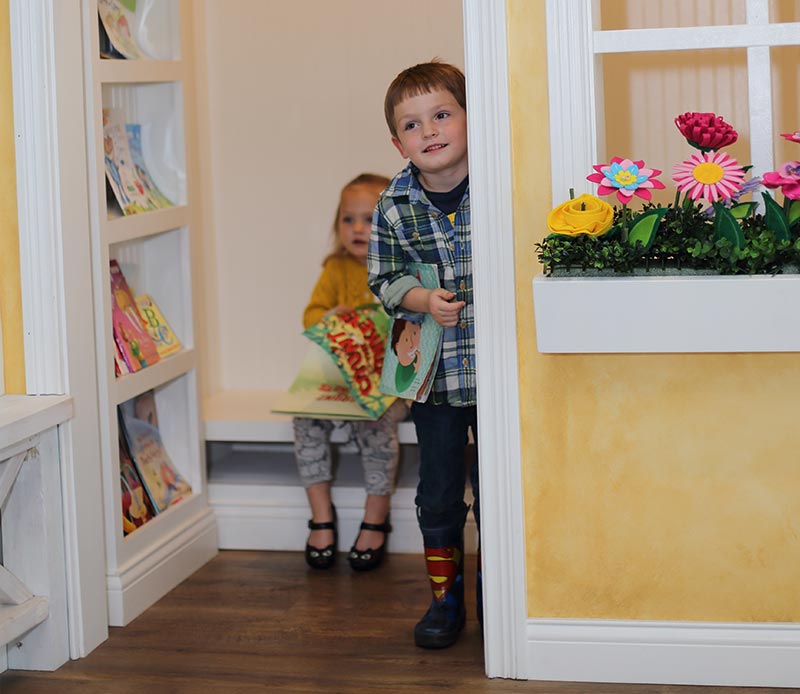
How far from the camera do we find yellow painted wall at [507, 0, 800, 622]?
231cm

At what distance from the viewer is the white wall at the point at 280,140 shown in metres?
3.64

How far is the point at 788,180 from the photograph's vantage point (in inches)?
83.4

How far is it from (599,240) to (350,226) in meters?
1.41

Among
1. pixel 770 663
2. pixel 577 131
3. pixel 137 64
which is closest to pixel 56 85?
pixel 137 64

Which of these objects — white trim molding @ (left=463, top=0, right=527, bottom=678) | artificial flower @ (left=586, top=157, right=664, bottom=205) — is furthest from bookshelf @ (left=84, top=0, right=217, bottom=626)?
artificial flower @ (left=586, top=157, right=664, bottom=205)

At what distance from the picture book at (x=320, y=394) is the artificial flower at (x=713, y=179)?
50.5 inches

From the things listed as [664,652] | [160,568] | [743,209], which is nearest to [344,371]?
[160,568]

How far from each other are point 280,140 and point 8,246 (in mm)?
1300

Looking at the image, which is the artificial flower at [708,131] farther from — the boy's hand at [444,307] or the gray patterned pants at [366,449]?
the gray patterned pants at [366,449]

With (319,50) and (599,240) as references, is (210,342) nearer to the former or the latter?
(319,50)

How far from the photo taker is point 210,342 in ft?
12.4

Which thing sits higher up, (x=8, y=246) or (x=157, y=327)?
(x=8, y=246)

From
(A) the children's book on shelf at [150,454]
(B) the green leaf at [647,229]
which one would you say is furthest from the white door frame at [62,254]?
(B) the green leaf at [647,229]

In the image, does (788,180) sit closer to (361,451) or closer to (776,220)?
(776,220)
